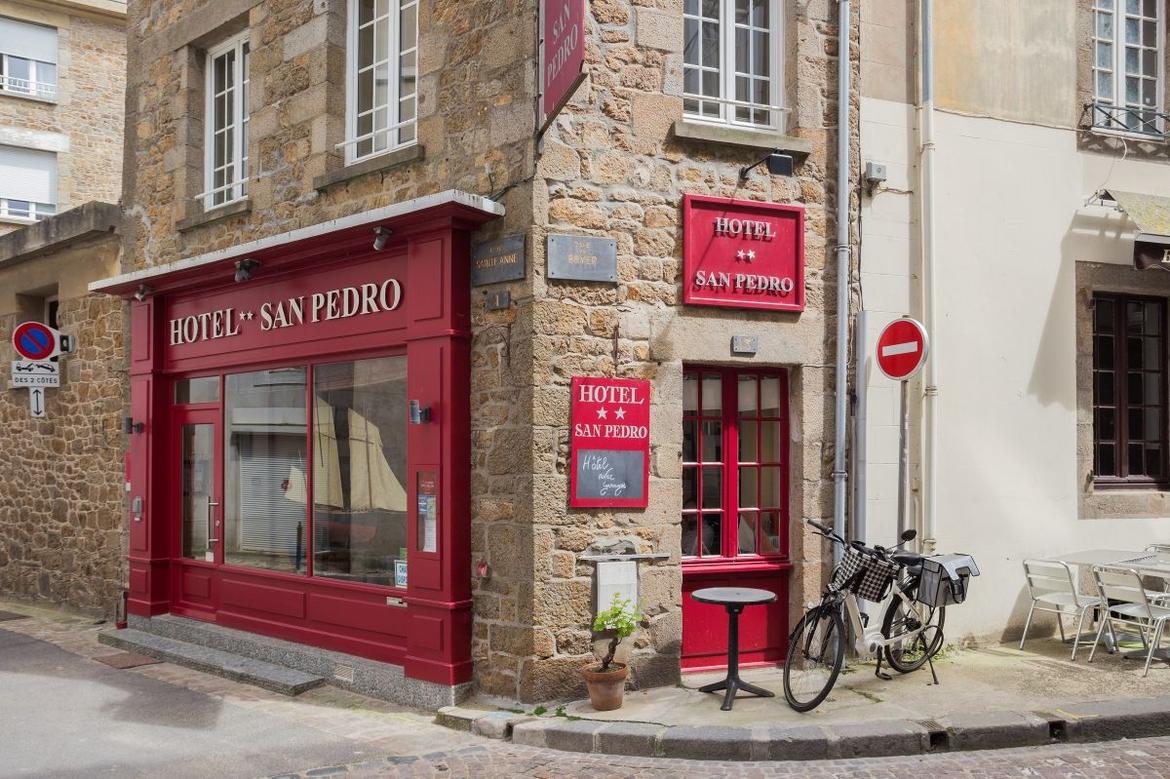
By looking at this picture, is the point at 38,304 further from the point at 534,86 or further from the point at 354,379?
the point at 534,86

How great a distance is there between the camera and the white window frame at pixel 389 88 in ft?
26.2

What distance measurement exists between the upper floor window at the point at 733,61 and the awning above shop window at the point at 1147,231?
10.8 ft

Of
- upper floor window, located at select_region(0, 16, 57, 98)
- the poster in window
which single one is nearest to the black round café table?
the poster in window

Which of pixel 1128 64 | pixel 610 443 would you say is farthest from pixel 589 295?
pixel 1128 64

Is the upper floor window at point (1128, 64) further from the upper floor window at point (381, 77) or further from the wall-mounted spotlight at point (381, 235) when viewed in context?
the wall-mounted spotlight at point (381, 235)

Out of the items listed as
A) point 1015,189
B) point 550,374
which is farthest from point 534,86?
point 1015,189

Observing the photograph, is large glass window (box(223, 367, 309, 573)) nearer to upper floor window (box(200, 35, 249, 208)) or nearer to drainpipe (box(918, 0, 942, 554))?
upper floor window (box(200, 35, 249, 208))

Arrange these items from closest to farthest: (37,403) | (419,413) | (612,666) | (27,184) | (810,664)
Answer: (612,666) < (810,664) < (419,413) < (37,403) < (27,184)

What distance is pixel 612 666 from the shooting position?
6570 mm

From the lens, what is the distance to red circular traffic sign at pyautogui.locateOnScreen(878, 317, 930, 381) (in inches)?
278

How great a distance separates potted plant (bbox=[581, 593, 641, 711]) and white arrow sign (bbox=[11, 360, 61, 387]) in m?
7.70

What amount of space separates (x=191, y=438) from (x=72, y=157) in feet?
37.6

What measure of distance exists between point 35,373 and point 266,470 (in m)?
3.96

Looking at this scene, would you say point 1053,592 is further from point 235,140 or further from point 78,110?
point 78,110
